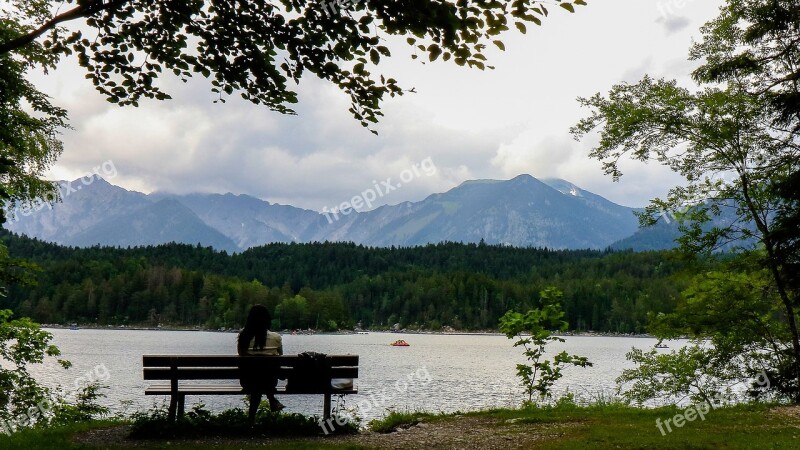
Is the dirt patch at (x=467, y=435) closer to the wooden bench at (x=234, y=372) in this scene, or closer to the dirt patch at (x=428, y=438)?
the dirt patch at (x=428, y=438)

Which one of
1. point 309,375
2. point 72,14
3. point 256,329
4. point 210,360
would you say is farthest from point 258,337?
point 72,14

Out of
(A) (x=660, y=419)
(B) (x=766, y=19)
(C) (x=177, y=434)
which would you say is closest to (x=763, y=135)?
(B) (x=766, y=19)

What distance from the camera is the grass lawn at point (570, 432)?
11031 millimetres

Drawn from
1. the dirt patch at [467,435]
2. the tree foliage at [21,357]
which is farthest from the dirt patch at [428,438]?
the tree foliage at [21,357]

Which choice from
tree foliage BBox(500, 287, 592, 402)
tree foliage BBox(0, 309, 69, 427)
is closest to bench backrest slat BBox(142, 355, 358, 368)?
tree foliage BBox(0, 309, 69, 427)

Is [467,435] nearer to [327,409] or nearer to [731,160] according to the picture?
[327,409]

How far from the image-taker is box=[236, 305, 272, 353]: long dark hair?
A: 1340cm

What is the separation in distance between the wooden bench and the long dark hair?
66 cm

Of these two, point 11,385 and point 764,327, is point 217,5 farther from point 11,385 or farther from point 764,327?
point 764,327

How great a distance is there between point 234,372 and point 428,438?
431 cm

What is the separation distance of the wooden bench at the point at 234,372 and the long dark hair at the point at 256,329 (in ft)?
2.18

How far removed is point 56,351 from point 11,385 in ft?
4.25

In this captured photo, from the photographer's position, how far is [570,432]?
12594 millimetres

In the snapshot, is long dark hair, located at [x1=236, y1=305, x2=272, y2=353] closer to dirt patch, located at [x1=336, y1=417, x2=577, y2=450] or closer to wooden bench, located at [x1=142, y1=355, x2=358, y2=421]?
wooden bench, located at [x1=142, y1=355, x2=358, y2=421]
